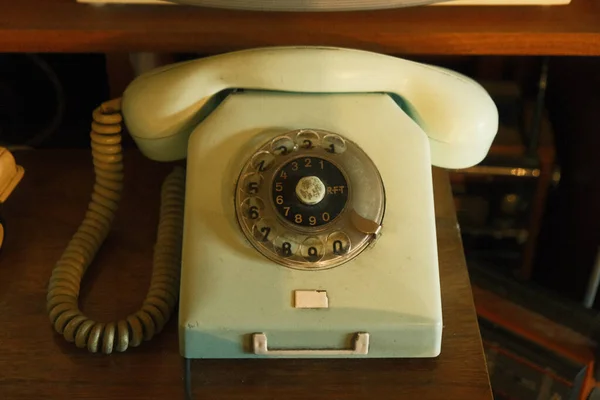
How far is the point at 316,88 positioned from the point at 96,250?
307mm

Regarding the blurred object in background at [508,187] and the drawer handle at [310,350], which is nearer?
the drawer handle at [310,350]

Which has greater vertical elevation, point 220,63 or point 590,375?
point 220,63

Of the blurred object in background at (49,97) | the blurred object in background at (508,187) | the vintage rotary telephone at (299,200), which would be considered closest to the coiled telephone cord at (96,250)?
the vintage rotary telephone at (299,200)

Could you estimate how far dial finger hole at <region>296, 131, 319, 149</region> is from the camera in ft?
2.39

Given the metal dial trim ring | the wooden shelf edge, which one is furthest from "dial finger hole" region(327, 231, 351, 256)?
the wooden shelf edge

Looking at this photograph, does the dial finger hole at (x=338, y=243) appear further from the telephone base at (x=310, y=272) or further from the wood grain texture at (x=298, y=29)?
the wood grain texture at (x=298, y=29)

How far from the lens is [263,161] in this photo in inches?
28.5

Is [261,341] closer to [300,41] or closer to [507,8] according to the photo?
[300,41]

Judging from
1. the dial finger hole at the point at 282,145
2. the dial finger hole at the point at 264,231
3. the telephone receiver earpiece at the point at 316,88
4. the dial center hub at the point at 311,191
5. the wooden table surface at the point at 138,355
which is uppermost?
the telephone receiver earpiece at the point at 316,88

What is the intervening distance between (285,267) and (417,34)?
10.9 inches

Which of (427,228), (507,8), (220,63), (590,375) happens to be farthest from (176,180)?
(590,375)

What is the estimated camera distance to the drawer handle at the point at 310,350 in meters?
0.68

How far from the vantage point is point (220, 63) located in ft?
2.38

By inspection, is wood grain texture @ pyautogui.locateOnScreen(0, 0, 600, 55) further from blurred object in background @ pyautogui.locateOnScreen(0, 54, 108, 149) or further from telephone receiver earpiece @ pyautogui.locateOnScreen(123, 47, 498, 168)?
blurred object in background @ pyautogui.locateOnScreen(0, 54, 108, 149)
